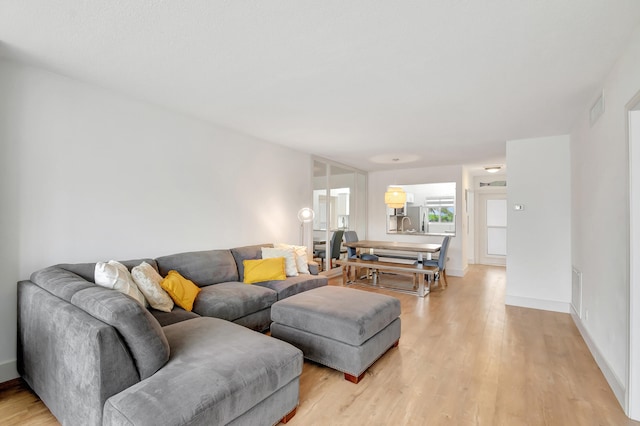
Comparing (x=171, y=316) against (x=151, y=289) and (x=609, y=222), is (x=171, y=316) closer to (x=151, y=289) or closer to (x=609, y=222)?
(x=151, y=289)

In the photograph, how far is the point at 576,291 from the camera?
3.67 meters

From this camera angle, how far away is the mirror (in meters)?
6.78

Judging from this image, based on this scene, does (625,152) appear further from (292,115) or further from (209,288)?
(209,288)

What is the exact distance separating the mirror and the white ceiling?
128 inches

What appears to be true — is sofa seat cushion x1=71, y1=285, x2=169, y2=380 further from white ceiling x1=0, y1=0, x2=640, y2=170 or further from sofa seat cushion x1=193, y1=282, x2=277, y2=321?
white ceiling x1=0, y1=0, x2=640, y2=170

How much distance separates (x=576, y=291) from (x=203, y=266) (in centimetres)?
444

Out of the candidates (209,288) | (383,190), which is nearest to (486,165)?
(383,190)

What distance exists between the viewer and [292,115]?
347 cm

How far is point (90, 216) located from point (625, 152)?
419 cm

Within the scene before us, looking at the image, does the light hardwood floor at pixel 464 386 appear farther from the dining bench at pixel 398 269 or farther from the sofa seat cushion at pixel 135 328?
the dining bench at pixel 398 269

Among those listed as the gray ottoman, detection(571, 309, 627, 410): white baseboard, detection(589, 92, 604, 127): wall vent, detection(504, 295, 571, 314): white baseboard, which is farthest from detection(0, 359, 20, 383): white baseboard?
detection(504, 295, 571, 314): white baseboard

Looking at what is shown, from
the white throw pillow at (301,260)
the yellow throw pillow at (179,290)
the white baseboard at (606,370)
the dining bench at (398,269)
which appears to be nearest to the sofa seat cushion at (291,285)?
the white throw pillow at (301,260)

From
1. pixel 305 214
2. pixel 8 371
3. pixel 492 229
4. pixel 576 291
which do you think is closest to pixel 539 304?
pixel 576 291

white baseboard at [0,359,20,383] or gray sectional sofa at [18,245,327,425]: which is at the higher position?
gray sectional sofa at [18,245,327,425]
